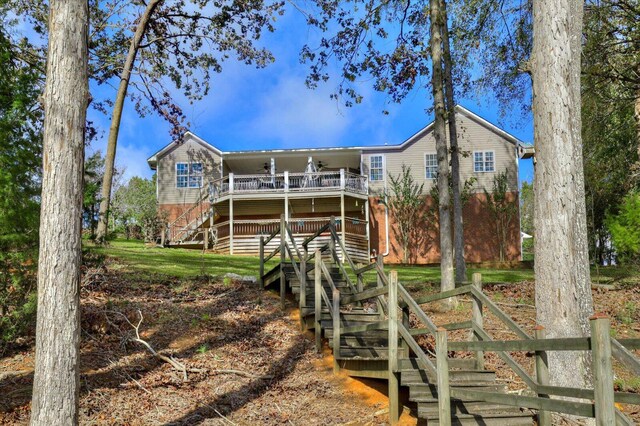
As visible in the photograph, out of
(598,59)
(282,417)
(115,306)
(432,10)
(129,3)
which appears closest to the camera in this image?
(282,417)

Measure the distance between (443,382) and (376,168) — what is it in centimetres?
2502

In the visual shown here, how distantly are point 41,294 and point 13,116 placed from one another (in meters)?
3.05

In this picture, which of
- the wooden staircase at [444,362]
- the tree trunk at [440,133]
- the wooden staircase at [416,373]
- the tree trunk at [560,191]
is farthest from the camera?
the tree trunk at [440,133]

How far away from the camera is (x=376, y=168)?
3030 centimetres

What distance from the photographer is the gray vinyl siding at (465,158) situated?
29.5 metres

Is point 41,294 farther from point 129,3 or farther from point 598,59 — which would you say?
point 129,3

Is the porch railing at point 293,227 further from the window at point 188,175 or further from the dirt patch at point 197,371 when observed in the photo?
the dirt patch at point 197,371

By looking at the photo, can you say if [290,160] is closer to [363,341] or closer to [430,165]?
[430,165]

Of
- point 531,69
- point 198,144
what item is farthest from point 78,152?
point 198,144

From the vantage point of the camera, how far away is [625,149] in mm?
21438

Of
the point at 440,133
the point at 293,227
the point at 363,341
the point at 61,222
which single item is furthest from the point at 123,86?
the point at 61,222

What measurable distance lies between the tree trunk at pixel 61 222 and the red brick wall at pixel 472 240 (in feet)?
79.5

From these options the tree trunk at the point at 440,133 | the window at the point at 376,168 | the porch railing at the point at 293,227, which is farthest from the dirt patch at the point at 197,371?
the window at the point at 376,168

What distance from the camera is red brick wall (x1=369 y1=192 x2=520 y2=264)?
94.2ft
